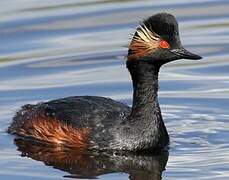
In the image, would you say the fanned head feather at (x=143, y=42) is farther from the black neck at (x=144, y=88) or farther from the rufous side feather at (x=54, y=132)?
the rufous side feather at (x=54, y=132)

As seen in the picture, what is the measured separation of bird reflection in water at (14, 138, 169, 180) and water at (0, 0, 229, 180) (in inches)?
0.5

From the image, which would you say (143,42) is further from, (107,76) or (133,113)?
(107,76)

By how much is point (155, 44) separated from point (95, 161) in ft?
5.39

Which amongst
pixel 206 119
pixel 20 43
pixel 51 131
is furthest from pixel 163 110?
pixel 20 43

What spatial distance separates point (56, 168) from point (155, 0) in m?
8.74

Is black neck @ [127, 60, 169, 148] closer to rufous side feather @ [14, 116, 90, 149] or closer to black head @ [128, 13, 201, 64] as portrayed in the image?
black head @ [128, 13, 201, 64]

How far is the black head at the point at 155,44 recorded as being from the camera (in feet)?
46.1

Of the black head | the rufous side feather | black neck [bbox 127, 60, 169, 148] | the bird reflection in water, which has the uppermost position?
the black head

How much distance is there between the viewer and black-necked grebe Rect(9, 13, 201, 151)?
14.2 metres

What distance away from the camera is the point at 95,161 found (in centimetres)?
1396

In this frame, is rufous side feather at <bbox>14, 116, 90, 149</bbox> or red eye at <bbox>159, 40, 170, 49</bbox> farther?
rufous side feather at <bbox>14, 116, 90, 149</bbox>

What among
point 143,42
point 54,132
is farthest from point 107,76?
point 143,42

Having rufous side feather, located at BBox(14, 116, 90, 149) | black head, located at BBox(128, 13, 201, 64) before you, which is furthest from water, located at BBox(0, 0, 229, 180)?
black head, located at BBox(128, 13, 201, 64)

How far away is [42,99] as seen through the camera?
1636 cm
